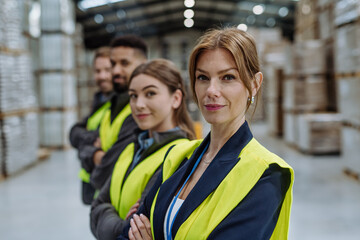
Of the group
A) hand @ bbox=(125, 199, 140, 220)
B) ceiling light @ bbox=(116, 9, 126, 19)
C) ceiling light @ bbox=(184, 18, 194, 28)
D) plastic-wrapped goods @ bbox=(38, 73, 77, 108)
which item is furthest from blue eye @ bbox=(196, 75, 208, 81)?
ceiling light @ bbox=(184, 18, 194, 28)

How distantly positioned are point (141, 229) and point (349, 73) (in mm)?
6128

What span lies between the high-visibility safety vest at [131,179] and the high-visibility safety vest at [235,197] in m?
0.57

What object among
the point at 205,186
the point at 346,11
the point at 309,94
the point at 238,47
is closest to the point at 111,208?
the point at 205,186

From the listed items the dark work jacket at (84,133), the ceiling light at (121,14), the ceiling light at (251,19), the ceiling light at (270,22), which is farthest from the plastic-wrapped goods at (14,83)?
the ceiling light at (270,22)

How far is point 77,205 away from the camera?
566 centimetres

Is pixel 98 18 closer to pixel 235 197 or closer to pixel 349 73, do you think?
pixel 349 73

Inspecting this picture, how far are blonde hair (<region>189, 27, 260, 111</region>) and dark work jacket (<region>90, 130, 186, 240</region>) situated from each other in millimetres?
656

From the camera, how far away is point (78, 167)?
8445 mm

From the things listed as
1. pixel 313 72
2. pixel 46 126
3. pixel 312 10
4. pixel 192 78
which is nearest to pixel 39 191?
pixel 46 126

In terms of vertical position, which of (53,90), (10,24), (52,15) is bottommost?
(53,90)

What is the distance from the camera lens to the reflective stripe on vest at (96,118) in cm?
316

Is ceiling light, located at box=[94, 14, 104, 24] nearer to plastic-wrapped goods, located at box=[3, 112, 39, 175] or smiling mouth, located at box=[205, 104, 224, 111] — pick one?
plastic-wrapped goods, located at box=[3, 112, 39, 175]

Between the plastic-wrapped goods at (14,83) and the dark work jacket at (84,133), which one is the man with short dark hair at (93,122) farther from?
the plastic-wrapped goods at (14,83)

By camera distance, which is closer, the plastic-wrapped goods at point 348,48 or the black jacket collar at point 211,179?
the black jacket collar at point 211,179
